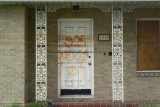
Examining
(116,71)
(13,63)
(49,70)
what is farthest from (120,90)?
(13,63)

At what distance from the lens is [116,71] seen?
7.97 m

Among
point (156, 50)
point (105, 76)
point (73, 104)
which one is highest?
point (156, 50)

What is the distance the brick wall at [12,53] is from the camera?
777 cm

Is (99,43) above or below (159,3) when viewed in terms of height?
below

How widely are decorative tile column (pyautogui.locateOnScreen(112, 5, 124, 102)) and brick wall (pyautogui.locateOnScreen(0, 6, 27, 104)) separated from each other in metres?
2.80

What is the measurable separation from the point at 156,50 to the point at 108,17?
1992 mm

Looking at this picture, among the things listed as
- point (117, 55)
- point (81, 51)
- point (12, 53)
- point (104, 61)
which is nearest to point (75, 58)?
point (81, 51)

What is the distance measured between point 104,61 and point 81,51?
34.3 inches

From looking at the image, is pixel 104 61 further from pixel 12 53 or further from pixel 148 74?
pixel 12 53

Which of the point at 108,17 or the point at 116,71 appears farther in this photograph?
the point at 108,17

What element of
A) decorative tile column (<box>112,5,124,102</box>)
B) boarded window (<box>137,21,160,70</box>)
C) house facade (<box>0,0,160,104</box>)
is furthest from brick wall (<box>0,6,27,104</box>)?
boarded window (<box>137,21,160,70</box>)

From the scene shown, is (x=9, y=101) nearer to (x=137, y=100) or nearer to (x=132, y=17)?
(x=137, y=100)

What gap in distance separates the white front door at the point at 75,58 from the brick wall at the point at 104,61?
10.3 inches

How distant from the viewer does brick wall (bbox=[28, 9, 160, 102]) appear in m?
8.46
